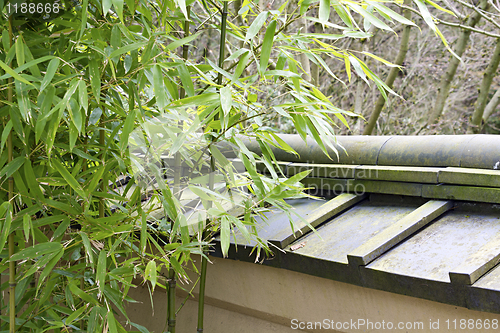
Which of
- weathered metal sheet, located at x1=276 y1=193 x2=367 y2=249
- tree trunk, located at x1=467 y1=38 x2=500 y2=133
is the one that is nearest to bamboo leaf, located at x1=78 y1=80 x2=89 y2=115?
weathered metal sheet, located at x1=276 y1=193 x2=367 y2=249

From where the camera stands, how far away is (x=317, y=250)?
1.60 m

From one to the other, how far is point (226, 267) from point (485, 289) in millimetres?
1139

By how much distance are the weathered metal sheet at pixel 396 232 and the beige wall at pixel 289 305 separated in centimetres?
18

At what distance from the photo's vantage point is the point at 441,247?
56.1 inches

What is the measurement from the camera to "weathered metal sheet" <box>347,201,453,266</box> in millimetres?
1418

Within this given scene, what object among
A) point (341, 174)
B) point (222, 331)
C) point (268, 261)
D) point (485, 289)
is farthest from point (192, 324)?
point (485, 289)

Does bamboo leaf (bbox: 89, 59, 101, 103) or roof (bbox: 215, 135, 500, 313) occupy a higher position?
bamboo leaf (bbox: 89, 59, 101, 103)

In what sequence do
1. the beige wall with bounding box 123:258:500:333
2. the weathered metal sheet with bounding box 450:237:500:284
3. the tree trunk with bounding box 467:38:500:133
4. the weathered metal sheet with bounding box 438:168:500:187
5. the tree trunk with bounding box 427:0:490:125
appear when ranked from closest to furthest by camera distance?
the weathered metal sheet with bounding box 450:237:500:284 < the beige wall with bounding box 123:258:500:333 < the weathered metal sheet with bounding box 438:168:500:187 < the tree trunk with bounding box 427:0:490:125 < the tree trunk with bounding box 467:38:500:133

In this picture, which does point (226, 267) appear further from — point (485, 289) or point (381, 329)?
point (485, 289)

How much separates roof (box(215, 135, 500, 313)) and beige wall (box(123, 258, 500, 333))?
13 cm

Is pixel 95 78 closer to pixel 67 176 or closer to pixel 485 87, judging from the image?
pixel 67 176

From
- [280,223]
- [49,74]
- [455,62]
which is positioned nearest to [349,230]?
[280,223]

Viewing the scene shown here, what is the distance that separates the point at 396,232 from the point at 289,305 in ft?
1.91

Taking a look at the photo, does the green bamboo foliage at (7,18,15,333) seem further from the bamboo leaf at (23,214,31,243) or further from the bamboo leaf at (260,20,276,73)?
the bamboo leaf at (260,20,276,73)
